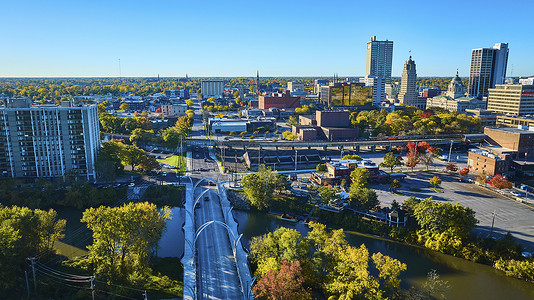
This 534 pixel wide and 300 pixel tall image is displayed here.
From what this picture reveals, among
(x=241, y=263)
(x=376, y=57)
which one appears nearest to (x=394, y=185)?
(x=241, y=263)

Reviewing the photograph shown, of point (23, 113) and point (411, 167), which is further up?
point (23, 113)

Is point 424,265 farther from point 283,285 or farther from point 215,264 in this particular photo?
point 215,264

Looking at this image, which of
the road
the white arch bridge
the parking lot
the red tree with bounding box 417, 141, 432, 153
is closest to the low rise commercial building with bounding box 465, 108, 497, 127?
the red tree with bounding box 417, 141, 432, 153

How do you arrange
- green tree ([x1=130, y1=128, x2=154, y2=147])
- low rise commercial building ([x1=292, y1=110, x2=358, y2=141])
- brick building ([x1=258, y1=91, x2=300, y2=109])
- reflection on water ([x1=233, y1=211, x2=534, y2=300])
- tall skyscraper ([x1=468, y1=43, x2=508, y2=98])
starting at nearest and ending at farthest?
reflection on water ([x1=233, y1=211, x2=534, y2=300]) < green tree ([x1=130, y1=128, x2=154, y2=147]) < low rise commercial building ([x1=292, y1=110, x2=358, y2=141]) < brick building ([x1=258, y1=91, x2=300, y2=109]) < tall skyscraper ([x1=468, y1=43, x2=508, y2=98])

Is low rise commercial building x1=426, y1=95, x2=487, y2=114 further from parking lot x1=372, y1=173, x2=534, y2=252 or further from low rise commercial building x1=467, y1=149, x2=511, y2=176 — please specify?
parking lot x1=372, y1=173, x2=534, y2=252

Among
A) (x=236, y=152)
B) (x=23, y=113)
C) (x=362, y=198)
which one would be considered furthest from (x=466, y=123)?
(x=23, y=113)

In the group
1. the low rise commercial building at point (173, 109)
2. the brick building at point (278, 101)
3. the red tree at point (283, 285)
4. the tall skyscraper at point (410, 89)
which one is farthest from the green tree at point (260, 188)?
the tall skyscraper at point (410, 89)

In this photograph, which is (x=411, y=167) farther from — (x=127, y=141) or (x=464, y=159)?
(x=127, y=141)
